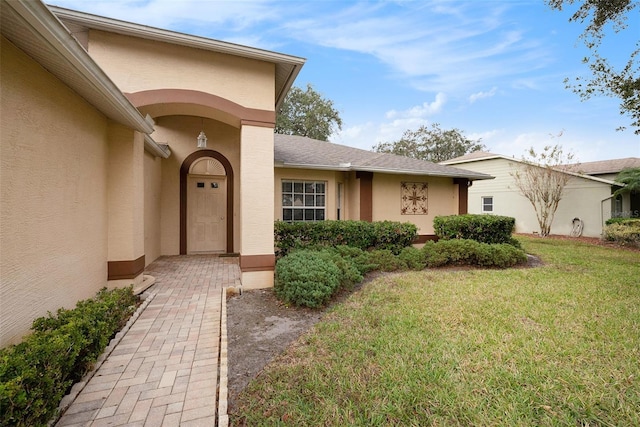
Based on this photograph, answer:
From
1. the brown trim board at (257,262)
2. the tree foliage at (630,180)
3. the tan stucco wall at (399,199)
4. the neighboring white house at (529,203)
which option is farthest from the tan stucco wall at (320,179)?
the tree foliage at (630,180)

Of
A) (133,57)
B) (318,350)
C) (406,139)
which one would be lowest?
(318,350)

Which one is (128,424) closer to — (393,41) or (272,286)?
(272,286)

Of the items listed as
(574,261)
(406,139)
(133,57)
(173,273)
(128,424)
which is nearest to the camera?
(128,424)

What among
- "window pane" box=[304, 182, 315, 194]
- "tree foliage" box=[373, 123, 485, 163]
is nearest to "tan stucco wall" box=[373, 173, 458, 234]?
"window pane" box=[304, 182, 315, 194]

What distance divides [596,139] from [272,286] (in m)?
21.3

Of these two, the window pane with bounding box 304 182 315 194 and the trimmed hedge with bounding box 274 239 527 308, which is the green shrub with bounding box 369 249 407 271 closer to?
the trimmed hedge with bounding box 274 239 527 308

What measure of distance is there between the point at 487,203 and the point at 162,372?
2000 centimetres

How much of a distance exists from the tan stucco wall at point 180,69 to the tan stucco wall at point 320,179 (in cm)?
336

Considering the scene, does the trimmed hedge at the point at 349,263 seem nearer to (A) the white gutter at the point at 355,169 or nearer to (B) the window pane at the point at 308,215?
(B) the window pane at the point at 308,215

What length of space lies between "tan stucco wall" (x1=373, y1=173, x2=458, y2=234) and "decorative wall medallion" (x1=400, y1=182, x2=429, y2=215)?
0.41 feet

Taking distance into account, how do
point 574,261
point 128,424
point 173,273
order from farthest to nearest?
1. point 574,261
2. point 173,273
3. point 128,424

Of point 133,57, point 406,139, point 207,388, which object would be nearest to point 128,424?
point 207,388

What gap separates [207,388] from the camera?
8.41 ft

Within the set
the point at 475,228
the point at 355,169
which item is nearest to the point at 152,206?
the point at 355,169
